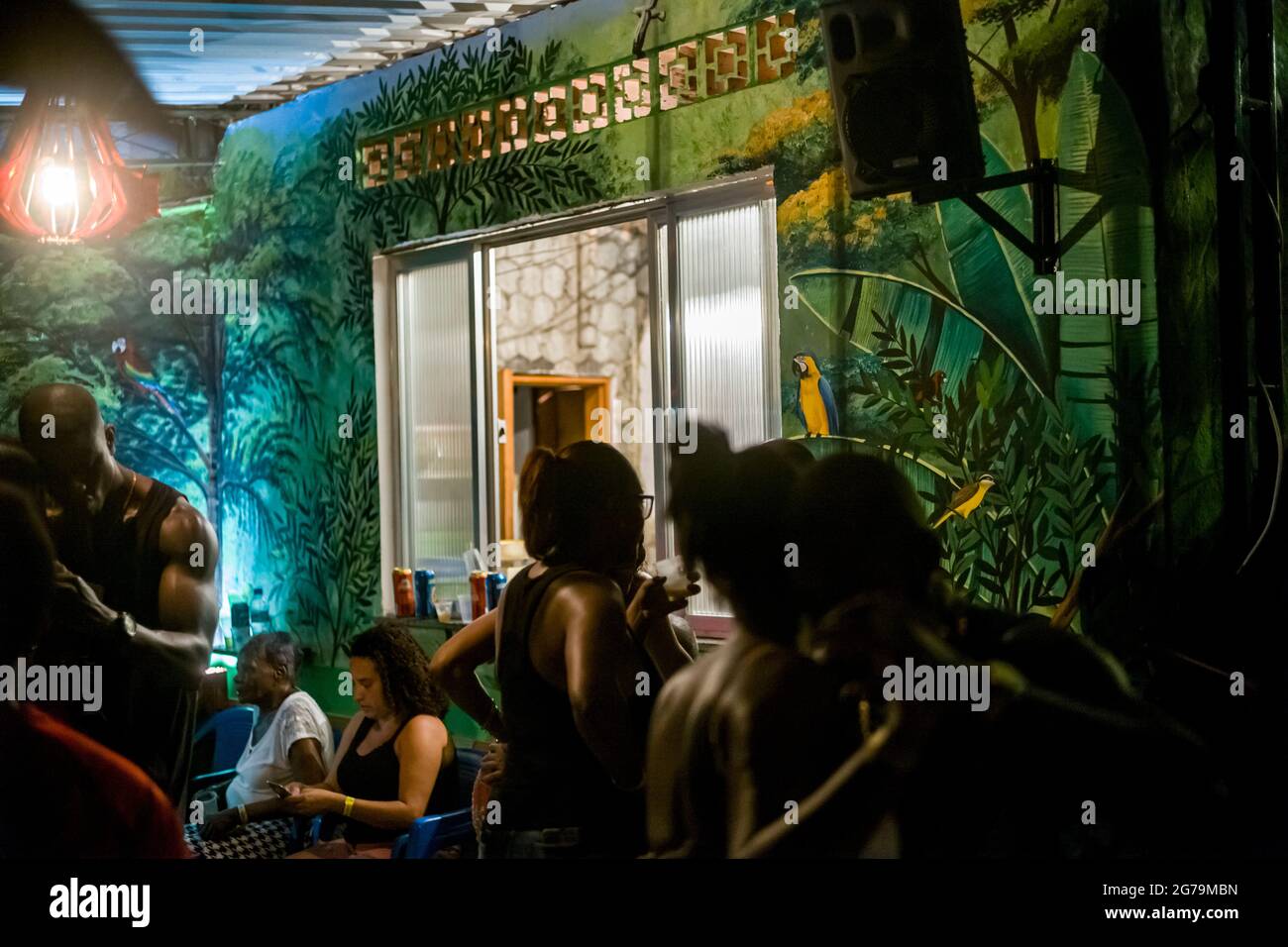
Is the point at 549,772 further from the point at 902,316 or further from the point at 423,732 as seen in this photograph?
the point at 902,316

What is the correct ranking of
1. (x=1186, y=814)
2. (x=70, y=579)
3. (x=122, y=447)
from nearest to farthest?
(x=1186, y=814) → (x=70, y=579) → (x=122, y=447)

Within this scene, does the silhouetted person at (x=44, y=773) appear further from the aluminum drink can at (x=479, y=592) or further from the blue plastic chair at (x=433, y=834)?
the aluminum drink can at (x=479, y=592)

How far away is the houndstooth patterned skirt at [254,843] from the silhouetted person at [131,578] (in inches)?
9.8

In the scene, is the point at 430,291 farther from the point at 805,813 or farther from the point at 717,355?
the point at 805,813

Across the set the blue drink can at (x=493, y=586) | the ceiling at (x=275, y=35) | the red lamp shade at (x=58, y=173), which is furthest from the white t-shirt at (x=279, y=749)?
the ceiling at (x=275, y=35)

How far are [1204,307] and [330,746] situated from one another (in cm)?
325

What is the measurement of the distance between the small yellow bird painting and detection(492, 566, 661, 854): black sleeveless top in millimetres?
1408

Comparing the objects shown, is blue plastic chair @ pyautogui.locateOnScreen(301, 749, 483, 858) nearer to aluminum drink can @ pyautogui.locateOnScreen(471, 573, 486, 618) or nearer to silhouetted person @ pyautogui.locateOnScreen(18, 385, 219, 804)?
silhouetted person @ pyautogui.locateOnScreen(18, 385, 219, 804)

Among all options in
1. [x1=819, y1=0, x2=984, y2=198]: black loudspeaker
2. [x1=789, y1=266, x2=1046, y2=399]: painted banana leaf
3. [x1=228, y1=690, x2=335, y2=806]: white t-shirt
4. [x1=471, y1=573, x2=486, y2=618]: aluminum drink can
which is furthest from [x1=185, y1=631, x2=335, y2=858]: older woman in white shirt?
[x1=819, y1=0, x2=984, y2=198]: black loudspeaker

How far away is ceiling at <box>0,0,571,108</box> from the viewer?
16.7 feet

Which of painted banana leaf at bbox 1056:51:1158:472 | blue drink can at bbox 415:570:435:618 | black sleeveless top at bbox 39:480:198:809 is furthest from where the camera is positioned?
blue drink can at bbox 415:570:435:618

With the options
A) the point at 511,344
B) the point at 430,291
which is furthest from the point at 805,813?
the point at 511,344

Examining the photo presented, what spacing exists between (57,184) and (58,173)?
4cm
